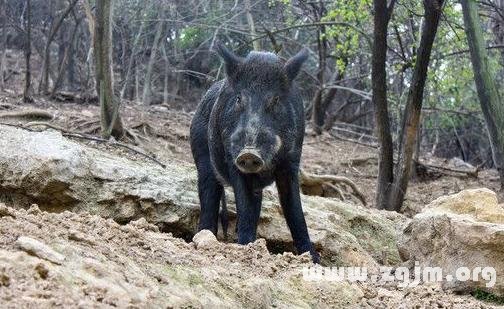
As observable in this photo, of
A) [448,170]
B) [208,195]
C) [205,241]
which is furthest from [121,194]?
[448,170]

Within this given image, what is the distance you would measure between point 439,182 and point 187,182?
6.15m

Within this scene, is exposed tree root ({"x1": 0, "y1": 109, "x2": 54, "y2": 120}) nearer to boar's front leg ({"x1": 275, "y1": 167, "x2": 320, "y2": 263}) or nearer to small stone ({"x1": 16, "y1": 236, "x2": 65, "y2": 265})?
boar's front leg ({"x1": 275, "y1": 167, "x2": 320, "y2": 263})

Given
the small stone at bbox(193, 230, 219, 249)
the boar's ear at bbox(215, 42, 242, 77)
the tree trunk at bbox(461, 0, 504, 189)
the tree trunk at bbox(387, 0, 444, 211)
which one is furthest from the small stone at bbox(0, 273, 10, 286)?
the tree trunk at bbox(461, 0, 504, 189)

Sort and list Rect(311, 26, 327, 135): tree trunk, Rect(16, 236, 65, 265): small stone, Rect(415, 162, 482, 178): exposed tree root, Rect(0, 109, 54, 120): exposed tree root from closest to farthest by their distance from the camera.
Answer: Rect(16, 236, 65, 265): small stone, Rect(0, 109, 54, 120): exposed tree root, Rect(415, 162, 482, 178): exposed tree root, Rect(311, 26, 327, 135): tree trunk

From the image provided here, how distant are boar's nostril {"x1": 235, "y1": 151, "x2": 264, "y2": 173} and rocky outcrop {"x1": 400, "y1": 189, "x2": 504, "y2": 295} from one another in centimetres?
112

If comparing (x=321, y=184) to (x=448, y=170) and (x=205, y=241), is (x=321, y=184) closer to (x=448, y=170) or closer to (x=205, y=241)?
(x=448, y=170)

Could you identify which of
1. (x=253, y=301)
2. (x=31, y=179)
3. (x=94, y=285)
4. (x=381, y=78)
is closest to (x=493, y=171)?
(x=381, y=78)

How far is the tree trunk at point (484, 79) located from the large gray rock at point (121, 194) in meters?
1.87

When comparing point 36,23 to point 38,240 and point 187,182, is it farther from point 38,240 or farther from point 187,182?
point 38,240

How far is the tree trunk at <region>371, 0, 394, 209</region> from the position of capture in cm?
842

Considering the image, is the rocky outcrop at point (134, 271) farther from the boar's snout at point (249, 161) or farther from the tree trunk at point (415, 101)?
the tree trunk at point (415, 101)

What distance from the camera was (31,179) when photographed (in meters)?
5.89

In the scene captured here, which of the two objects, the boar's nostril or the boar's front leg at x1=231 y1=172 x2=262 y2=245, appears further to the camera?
the boar's front leg at x1=231 y1=172 x2=262 y2=245

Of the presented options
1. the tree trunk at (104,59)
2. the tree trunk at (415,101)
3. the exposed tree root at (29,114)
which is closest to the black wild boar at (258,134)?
the tree trunk at (415,101)
